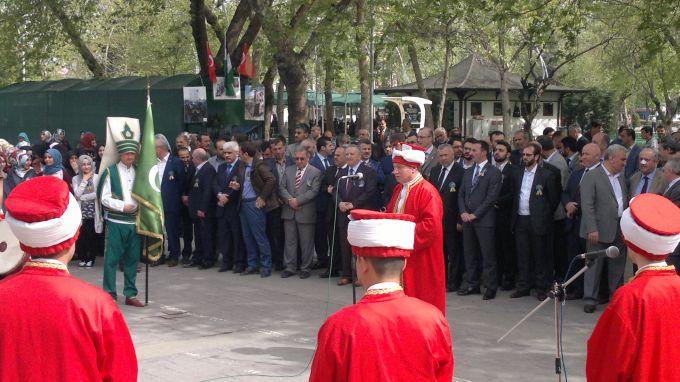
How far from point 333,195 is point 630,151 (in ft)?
16.0

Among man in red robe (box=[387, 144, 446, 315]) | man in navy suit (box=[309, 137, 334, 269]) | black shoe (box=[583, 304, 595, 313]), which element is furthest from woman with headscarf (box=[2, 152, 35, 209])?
black shoe (box=[583, 304, 595, 313])

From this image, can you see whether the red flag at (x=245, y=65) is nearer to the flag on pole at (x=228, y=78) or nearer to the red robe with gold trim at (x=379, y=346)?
the flag on pole at (x=228, y=78)

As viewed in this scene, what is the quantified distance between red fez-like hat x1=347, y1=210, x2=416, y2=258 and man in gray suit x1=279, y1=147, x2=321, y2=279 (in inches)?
379

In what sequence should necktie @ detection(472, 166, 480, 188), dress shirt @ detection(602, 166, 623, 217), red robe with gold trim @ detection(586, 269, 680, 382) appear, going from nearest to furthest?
red robe with gold trim @ detection(586, 269, 680, 382) → dress shirt @ detection(602, 166, 623, 217) → necktie @ detection(472, 166, 480, 188)

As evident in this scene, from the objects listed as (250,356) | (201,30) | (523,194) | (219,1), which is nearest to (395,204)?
(250,356)

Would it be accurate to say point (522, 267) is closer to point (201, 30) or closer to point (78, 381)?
point (78, 381)

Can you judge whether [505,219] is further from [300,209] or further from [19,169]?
[19,169]

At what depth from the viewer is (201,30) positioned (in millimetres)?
26469

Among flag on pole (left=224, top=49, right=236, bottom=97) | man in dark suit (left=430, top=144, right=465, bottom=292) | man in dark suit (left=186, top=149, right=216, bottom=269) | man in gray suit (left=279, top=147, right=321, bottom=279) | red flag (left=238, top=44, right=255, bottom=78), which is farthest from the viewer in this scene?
red flag (left=238, top=44, right=255, bottom=78)

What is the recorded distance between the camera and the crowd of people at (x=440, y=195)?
11727 mm

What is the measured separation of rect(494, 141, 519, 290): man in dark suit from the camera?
41.6 ft

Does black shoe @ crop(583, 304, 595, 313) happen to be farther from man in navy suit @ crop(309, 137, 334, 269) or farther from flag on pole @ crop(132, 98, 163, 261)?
flag on pole @ crop(132, 98, 163, 261)

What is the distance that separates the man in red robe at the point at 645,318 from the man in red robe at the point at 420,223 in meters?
3.47

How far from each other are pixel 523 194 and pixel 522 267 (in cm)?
95
